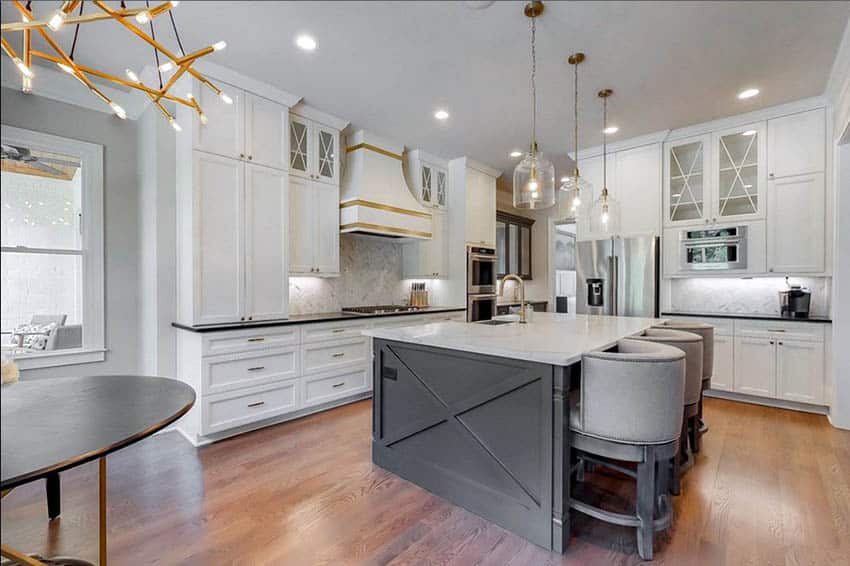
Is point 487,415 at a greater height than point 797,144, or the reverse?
point 797,144

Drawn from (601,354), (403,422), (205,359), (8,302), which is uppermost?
(8,302)

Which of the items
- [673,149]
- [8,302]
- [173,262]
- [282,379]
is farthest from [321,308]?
[673,149]

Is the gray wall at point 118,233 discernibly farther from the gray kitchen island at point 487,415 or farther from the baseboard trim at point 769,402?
the baseboard trim at point 769,402

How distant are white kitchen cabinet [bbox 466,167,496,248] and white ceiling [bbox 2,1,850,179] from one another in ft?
4.66

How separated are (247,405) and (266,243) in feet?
4.31

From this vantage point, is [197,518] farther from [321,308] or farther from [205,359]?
[321,308]

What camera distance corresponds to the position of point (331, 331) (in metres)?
3.75

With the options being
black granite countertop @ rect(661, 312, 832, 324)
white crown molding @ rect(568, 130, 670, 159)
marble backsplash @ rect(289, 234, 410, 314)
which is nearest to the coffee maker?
black granite countertop @ rect(661, 312, 832, 324)

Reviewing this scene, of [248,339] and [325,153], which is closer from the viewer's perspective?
[248,339]

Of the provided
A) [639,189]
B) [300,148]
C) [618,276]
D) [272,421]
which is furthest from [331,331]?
[639,189]

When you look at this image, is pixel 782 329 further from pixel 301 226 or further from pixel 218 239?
pixel 218 239

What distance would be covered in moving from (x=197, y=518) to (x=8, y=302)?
1.96 meters

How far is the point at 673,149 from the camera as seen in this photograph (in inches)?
172

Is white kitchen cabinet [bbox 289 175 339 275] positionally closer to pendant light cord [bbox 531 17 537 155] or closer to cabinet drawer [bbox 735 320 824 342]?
pendant light cord [bbox 531 17 537 155]
